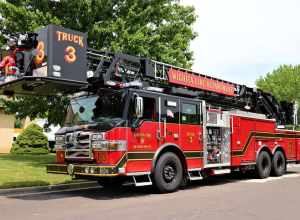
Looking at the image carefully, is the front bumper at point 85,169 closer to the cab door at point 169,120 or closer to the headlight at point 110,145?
the headlight at point 110,145

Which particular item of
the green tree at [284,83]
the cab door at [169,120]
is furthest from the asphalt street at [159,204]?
the green tree at [284,83]

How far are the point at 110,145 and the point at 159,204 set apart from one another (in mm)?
1671

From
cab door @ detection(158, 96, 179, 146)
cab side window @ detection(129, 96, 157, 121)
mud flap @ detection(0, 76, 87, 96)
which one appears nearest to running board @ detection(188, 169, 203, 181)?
cab door @ detection(158, 96, 179, 146)

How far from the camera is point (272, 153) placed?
49.0 ft

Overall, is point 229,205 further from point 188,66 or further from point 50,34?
point 188,66

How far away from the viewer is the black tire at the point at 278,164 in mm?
14977

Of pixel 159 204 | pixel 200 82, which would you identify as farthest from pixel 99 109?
pixel 200 82

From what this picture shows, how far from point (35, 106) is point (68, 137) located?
286 inches

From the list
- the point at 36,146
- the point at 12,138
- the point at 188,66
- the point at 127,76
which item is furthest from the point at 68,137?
the point at 12,138

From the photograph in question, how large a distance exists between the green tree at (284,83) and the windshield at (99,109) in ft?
162

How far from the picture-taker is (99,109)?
33.9 feet

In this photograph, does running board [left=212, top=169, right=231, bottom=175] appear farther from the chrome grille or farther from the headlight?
the chrome grille

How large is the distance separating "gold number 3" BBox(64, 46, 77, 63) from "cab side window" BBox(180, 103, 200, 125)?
332 centimetres

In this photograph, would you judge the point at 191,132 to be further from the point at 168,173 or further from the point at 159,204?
the point at 159,204
